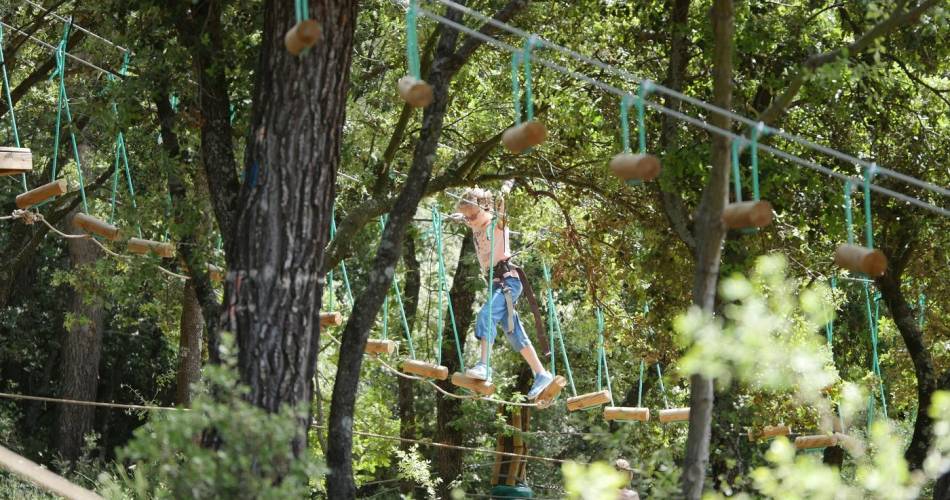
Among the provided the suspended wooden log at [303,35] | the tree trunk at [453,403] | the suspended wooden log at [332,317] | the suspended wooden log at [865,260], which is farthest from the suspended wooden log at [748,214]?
the tree trunk at [453,403]

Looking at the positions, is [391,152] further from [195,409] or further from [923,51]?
[195,409]

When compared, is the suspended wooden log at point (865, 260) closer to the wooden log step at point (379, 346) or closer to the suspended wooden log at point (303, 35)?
the suspended wooden log at point (303, 35)

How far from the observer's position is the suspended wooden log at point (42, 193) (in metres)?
6.73

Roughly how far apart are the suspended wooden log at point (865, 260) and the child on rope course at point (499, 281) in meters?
3.78

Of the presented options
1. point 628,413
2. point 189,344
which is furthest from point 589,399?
point 189,344

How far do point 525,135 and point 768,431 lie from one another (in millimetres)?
4242

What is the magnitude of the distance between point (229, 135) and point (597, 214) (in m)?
3.59

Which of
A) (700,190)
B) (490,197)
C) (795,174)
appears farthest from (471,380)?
(795,174)

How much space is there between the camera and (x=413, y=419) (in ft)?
46.8

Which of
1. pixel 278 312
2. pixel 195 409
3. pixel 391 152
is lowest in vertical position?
pixel 195 409

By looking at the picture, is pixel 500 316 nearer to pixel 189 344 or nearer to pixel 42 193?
pixel 42 193

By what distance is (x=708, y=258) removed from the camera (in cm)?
468

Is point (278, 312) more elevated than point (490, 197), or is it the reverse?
point (490, 197)

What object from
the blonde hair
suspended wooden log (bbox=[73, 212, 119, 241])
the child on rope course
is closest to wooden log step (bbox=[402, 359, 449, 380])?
the child on rope course
